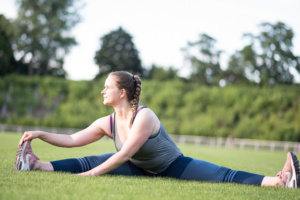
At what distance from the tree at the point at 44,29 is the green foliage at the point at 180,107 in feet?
15.0

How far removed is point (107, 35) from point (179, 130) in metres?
23.7

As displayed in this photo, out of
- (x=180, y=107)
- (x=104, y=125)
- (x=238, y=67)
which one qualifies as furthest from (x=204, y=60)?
(x=104, y=125)

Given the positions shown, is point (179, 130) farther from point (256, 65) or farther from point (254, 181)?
point (254, 181)

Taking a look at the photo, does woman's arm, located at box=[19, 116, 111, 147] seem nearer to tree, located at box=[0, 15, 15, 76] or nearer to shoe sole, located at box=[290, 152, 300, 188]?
shoe sole, located at box=[290, 152, 300, 188]

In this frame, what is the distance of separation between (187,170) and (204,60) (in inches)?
2028

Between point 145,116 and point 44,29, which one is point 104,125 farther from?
point 44,29

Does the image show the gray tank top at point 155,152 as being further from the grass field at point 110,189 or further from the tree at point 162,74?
the tree at point 162,74

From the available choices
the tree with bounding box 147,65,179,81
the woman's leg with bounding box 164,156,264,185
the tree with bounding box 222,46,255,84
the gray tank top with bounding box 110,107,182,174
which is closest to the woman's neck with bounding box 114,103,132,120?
the gray tank top with bounding box 110,107,182,174

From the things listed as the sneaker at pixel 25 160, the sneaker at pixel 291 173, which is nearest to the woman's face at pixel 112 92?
the sneaker at pixel 25 160

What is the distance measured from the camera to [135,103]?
12.8 feet

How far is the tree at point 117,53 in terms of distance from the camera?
167 feet

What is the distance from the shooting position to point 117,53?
5119 cm

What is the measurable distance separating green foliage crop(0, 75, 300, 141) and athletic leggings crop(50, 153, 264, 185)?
28748mm

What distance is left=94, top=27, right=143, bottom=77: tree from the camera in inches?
2000
